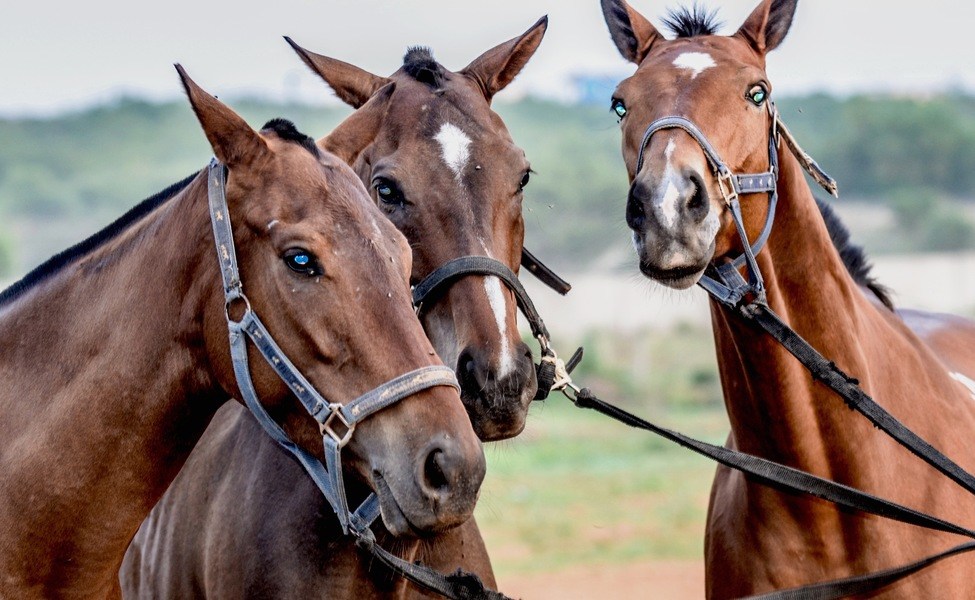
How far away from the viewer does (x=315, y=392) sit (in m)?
3.29

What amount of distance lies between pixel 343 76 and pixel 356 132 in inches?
34.4

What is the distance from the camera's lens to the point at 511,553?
12.9m

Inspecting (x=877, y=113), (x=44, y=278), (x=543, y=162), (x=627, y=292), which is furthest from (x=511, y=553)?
(x=877, y=113)

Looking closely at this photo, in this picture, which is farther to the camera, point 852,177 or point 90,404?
point 852,177

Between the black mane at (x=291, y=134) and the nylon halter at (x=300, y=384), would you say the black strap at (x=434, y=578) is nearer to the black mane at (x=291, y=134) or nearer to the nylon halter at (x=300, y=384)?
the nylon halter at (x=300, y=384)

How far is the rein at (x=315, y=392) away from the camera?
3217 mm

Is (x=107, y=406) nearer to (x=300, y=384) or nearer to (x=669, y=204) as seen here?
(x=300, y=384)

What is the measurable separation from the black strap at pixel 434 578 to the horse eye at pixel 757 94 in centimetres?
210

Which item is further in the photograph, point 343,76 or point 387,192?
point 343,76

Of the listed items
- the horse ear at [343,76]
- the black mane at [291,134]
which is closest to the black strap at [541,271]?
the horse ear at [343,76]

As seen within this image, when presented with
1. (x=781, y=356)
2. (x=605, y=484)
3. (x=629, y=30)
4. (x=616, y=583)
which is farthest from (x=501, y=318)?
(x=605, y=484)

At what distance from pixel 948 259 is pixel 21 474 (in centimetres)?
3325

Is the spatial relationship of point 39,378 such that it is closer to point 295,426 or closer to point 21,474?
point 21,474

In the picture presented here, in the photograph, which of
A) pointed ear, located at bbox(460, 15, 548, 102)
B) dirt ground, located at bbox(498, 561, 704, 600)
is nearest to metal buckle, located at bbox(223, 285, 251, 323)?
pointed ear, located at bbox(460, 15, 548, 102)
